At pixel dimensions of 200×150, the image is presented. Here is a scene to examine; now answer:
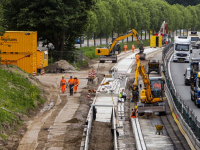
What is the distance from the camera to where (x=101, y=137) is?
2422 centimetres

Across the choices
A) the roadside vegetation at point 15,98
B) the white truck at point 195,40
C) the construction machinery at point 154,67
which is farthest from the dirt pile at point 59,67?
the white truck at point 195,40

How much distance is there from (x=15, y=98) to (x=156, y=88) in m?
9.45

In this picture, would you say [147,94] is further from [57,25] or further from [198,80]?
[57,25]

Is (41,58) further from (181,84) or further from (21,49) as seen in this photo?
(181,84)

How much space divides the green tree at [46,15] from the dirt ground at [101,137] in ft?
81.6

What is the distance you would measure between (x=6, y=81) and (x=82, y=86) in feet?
33.6

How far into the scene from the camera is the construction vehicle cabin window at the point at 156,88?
30.7 metres

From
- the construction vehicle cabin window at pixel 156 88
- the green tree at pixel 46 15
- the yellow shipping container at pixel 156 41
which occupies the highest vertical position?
the green tree at pixel 46 15

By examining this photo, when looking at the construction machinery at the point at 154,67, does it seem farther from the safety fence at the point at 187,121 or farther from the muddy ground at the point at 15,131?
the muddy ground at the point at 15,131

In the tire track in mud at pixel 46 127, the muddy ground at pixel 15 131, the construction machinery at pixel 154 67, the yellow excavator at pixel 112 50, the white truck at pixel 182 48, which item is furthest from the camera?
the white truck at pixel 182 48

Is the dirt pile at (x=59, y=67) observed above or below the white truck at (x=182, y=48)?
below

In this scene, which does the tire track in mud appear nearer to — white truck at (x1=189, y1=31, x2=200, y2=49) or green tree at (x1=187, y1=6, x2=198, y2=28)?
white truck at (x1=189, y1=31, x2=200, y2=49)

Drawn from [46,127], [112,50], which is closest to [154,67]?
[112,50]

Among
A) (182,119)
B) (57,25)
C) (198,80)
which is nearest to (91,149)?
(182,119)
